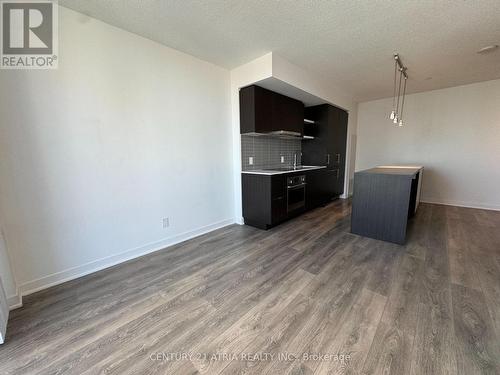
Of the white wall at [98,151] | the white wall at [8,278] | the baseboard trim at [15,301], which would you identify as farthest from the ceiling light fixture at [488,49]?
the baseboard trim at [15,301]

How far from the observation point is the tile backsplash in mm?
3517

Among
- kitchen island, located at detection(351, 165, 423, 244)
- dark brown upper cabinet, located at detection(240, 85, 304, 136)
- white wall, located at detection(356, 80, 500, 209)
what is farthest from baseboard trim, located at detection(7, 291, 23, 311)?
white wall, located at detection(356, 80, 500, 209)

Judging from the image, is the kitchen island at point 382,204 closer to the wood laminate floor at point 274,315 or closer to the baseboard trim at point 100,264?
the wood laminate floor at point 274,315

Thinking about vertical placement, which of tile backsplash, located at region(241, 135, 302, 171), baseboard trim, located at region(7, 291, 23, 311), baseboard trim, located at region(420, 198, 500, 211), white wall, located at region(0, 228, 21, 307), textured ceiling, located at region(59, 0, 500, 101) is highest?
textured ceiling, located at region(59, 0, 500, 101)

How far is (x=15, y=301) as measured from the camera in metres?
1.66

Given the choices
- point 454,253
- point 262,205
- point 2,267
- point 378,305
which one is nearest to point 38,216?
point 2,267

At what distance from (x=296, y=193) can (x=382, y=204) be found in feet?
4.29

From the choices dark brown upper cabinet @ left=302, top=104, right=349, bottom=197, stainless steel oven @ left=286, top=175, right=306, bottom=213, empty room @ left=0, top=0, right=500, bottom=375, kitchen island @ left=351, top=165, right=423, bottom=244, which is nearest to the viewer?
empty room @ left=0, top=0, right=500, bottom=375

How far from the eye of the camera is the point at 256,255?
245cm

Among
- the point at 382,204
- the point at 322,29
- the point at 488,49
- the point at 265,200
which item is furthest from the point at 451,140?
the point at 265,200

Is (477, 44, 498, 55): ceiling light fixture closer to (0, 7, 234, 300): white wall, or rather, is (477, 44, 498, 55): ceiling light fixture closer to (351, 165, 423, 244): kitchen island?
(351, 165, 423, 244): kitchen island

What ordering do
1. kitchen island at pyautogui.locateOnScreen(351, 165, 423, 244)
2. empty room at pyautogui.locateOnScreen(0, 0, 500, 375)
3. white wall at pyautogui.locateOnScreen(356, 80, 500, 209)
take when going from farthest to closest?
white wall at pyautogui.locateOnScreen(356, 80, 500, 209) < kitchen island at pyautogui.locateOnScreen(351, 165, 423, 244) < empty room at pyautogui.locateOnScreen(0, 0, 500, 375)

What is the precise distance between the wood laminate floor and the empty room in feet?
0.05

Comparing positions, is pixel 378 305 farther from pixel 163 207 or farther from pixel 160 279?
pixel 163 207
